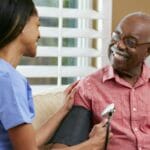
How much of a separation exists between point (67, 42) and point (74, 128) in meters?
0.81

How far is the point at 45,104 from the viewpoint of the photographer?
71.3 inches

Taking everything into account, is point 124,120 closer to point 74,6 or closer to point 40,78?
point 40,78

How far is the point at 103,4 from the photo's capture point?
225 centimetres

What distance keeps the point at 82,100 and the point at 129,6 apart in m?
0.90

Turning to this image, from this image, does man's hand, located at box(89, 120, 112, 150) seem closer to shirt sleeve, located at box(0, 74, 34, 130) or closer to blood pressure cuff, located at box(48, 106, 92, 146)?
blood pressure cuff, located at box(48, 106, 92, 146)

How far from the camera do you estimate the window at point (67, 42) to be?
214cm

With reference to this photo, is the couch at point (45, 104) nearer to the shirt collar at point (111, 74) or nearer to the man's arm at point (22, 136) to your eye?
the shirt collar at point (111, 74)

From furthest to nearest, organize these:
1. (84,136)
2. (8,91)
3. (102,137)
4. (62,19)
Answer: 1. (62,19)
2. (84,136)
3. (102,137)
4. (8,91)

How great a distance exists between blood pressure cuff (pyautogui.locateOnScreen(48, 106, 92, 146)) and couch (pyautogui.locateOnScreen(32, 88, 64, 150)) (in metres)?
0.15

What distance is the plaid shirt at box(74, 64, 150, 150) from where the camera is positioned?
1669mm

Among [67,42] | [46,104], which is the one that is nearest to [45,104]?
[46,104]

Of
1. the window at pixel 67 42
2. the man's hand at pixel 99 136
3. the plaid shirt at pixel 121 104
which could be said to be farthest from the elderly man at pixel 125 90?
the window at pixel 67 42

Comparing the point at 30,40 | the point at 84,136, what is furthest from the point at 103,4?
the point at 30,40

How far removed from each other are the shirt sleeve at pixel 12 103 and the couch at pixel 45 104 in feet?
2.30
